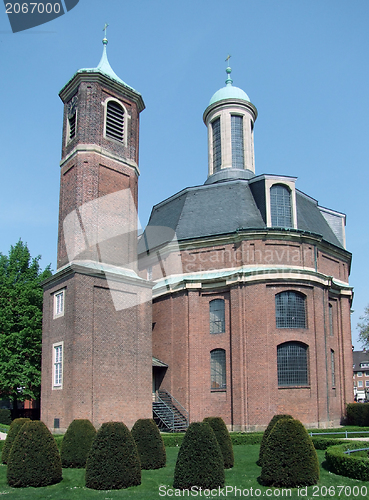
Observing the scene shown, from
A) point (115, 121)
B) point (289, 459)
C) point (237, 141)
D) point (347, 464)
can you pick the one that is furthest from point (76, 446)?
point (237, 141)

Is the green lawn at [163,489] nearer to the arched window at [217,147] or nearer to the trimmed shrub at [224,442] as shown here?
the trimmed shrub at [224,442]

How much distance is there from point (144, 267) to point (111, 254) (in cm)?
904

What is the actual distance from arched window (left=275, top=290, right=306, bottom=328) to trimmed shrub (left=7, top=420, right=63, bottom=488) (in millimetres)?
16765

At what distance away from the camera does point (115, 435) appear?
1223 centimetres

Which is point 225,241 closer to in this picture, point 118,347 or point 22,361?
point 118,347

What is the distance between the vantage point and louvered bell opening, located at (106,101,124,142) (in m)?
26.0

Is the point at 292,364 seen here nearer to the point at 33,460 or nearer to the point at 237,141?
the point at 33,460

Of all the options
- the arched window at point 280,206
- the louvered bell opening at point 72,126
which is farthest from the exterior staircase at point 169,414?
the louvered bell opening at point 72,126

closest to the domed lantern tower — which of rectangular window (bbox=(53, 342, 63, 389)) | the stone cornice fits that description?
the stone cornice

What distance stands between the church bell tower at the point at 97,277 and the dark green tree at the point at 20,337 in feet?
21.8

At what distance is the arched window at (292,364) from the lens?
1040 inches

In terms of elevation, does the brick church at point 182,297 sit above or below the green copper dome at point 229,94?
below

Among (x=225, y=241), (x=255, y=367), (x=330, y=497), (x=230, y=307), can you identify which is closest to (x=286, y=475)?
(x=330, y=497)

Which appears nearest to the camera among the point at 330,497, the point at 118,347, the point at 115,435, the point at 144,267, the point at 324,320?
the point at 330,497
